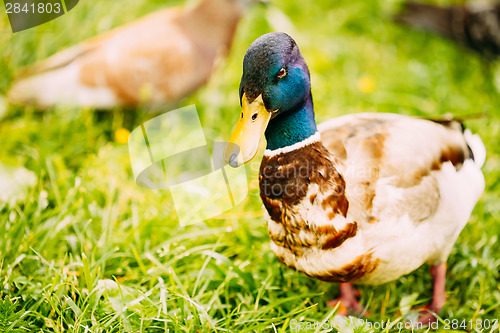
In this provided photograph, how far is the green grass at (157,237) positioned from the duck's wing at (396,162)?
16.6 inches

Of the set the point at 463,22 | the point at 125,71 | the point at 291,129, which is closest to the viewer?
the point at 291,129

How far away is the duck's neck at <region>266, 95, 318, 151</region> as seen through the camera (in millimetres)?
1561

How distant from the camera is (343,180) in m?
1.60

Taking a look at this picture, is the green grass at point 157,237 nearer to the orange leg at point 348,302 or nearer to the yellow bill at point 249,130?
the orange leg at point 348,302

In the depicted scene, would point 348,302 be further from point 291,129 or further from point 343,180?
point 291,129

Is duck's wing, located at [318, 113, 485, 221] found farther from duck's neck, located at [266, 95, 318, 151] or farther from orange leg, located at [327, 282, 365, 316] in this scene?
orange leg, located at [327, 282, 365, 316]

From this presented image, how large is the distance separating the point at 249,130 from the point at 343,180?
367 mm

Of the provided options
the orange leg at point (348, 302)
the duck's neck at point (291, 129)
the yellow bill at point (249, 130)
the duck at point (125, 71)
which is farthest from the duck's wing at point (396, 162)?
the duck at point (125, 71)

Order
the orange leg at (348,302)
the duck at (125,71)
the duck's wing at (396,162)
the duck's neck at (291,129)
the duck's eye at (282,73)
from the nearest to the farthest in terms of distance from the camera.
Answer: the duck's eye at (282,73) < the duck's neck at (291,129) < the duck's wing at (396,162) < the orange leg at (348,302) < the duck at (125,71)

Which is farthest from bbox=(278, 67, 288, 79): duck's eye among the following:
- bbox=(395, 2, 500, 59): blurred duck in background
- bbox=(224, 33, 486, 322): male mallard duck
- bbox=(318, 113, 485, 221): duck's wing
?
bbox=(395, 2, 500, 59): blurred duck in background

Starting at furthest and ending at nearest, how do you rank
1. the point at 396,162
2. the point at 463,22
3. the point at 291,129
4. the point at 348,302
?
1. the point at 463,22
2. the point at 348,302
3. the point at 396,162
4. the point at 291,129

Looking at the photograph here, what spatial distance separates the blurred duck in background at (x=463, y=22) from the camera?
3.63 m

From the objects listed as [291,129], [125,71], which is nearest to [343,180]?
[291,129]

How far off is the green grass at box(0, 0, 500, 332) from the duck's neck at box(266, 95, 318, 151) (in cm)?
60
